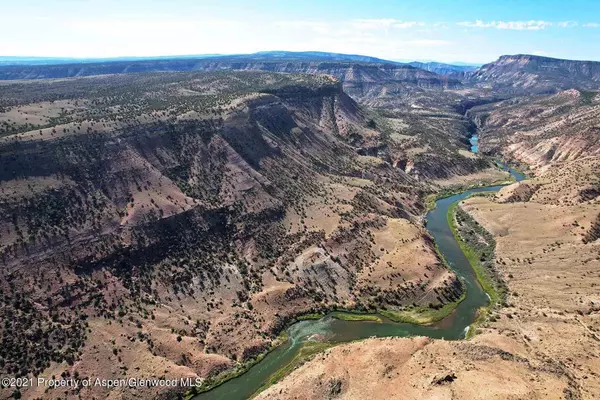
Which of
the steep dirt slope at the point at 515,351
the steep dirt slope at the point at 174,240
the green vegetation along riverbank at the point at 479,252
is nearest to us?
the steep dirt slope at the point at 515,351

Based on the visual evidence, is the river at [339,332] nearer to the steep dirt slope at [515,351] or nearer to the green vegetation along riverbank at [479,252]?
the green vegetation along riverbank at [479,252]

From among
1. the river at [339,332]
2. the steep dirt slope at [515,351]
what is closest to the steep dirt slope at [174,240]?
the river at [339,332]

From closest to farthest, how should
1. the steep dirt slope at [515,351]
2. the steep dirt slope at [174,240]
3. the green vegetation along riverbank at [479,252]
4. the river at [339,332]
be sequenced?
the steep dirt slope at [515,351] → the river at [339,332] → the steep dirt slope at [174,240] → the green vegetation along riverbank at [479,252]

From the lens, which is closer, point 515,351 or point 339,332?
point 515,351

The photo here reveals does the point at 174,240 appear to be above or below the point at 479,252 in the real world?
above

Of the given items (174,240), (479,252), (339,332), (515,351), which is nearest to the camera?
(515,351)

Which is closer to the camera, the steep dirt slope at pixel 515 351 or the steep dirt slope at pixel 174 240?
the steep dirt slope at pixel 515 351

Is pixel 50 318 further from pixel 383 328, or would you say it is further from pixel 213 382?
pixel 383 328

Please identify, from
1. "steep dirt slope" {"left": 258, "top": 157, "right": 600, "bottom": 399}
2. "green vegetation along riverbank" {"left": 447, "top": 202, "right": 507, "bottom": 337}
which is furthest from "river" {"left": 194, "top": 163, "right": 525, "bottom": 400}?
"steep dirt slope" {"left": 258, "top": 157, "right": 600, "bottom": 399}

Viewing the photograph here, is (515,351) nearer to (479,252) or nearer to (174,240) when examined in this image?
(479,252)

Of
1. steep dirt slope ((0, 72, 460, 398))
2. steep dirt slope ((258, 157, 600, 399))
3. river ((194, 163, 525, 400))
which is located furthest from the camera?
steep dirt slope ((0, 72, 460, 398))

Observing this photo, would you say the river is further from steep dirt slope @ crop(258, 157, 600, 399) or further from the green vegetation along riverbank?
steep dirt slope @ crop(258, 157, 600, 399)

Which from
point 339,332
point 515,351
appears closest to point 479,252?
A: point 515,351
